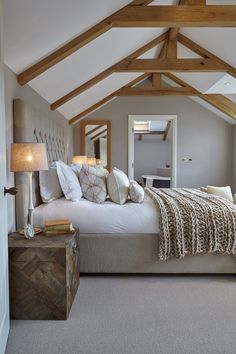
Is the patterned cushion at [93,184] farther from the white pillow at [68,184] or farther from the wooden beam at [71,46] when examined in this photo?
the wooden beam at [71,46]

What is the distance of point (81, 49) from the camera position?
3.39 meters

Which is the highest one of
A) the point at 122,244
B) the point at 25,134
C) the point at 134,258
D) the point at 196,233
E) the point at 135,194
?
the point at 25,134

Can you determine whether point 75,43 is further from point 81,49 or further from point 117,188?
point 117,188

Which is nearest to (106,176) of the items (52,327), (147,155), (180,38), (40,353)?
(52,327)

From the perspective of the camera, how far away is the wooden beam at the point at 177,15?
2.92 m

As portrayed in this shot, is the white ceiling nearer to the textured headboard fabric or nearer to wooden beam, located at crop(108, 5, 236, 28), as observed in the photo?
wooden beam, located at crop(108, 5, 236, 28)

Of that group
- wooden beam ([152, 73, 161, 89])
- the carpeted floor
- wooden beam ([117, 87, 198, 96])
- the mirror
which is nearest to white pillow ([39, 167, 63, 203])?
the carpeted floor

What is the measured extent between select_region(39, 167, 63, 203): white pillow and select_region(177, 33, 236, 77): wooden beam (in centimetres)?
324

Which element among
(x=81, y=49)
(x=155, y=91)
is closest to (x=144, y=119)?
(x=155, y=91)

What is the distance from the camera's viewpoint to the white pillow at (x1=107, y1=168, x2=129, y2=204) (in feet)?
9.71

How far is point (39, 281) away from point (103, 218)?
2.96ft

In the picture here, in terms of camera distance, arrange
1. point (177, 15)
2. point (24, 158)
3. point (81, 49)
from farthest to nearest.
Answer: point (81, 49) → point (177, 15) → point (24, 158)

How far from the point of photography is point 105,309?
218cm

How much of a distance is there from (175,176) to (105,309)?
551 cm
